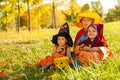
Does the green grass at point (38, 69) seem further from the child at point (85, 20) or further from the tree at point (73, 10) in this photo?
the tree at point (73, 10)

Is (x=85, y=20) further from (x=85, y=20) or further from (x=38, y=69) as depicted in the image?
(x=38, y=69)

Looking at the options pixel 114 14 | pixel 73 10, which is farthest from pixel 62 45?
pixel 114 14

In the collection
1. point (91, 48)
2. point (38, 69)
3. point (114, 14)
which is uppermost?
point (114, 14)

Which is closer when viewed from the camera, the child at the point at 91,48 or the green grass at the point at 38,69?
the green grass at the point at 38,69

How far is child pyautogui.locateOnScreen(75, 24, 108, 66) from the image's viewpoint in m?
7.83

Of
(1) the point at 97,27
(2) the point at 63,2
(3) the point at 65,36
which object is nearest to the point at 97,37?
(1) the point at 97,27

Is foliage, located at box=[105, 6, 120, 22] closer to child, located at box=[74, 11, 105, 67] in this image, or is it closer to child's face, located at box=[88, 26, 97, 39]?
child, located at box=[74, 11, 105, 67]

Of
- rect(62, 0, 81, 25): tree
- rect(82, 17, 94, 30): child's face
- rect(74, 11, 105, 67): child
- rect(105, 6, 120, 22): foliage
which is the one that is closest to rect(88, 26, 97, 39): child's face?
rect(74, 11, 105, 67): child

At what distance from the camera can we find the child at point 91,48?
783cm

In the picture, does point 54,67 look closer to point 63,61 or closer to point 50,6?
point 63,61

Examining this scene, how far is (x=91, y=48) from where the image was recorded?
7980 millimetres

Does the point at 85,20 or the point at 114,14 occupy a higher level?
the point at 114,14

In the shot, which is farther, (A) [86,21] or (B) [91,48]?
(A) [86,21]

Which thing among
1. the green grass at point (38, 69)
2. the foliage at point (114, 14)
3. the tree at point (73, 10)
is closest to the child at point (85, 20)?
the green grass at point (38, 69)
